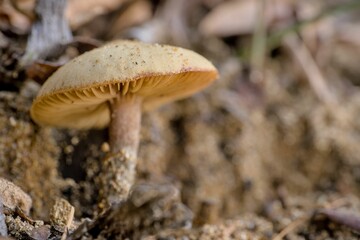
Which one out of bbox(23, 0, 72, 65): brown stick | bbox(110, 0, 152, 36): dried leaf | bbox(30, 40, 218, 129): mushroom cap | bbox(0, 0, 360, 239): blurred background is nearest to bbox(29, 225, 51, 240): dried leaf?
bbox(0, 0, 360, 239): blurred background

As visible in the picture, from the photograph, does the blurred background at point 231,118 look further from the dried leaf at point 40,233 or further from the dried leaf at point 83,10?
the dried leaf at point 40,233

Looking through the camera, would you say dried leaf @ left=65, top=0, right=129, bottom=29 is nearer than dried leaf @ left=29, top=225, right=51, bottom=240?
No

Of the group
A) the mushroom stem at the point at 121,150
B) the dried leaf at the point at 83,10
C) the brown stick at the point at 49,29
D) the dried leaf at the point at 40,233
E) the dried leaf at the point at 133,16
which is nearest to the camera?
the dried leaf at the point at 40,233

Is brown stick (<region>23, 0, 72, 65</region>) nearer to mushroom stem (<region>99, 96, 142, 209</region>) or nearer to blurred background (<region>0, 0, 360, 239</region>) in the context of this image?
blurred background (<region>0, 0, 360, 239</region>)

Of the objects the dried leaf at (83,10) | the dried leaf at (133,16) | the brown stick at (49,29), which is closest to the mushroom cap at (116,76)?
the brown stick at (49,29)

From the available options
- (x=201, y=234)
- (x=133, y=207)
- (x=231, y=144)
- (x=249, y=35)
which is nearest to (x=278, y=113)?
(x=231, y=144)

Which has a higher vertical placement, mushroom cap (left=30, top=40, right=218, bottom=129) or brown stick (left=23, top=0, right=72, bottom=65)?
brown stick (left=23, top=0, right=72, bottom=65)
